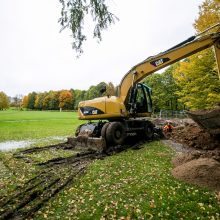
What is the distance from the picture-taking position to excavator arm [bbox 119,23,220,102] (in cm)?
826

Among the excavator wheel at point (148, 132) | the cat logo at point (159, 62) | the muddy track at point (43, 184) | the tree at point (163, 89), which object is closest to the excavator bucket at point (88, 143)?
the muddy track at point (43, 184)

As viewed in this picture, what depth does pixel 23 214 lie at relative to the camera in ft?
14.3

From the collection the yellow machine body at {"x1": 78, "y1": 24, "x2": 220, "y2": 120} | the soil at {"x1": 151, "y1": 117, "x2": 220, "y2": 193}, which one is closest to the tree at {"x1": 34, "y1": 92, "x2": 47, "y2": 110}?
the yellow machine body at {"x1": 78, "y1": 24, "x2": 220, "y2": 120}

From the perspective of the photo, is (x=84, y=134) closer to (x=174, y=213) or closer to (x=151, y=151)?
(x=151, y=151)

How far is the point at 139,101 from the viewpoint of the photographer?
1162 cm

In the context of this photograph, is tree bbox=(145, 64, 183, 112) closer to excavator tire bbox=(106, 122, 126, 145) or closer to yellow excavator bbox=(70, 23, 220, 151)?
yellow excavator bbox=(70, 23, 220, 151)

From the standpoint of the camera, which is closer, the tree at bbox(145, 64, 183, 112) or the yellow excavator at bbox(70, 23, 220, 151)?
the yellow excavator at bbox(70, 23, 220, 151)

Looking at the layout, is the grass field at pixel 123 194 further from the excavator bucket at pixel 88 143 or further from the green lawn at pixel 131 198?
the excavator bucket at pixel 88 143

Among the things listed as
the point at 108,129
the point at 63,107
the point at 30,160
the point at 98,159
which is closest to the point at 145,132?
the point at 108,129

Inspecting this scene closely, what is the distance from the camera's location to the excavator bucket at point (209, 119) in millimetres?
8367

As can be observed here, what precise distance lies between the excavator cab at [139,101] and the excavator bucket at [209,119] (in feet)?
9.27

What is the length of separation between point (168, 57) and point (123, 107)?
287 centimetres

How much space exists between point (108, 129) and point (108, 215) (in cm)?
599

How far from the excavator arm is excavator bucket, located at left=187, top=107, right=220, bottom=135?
172 cm
